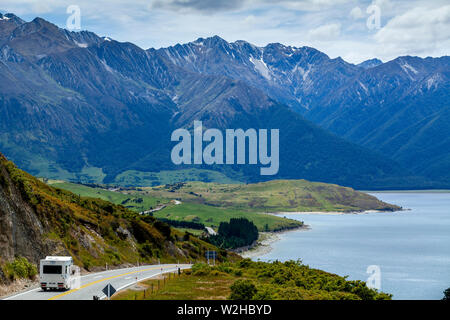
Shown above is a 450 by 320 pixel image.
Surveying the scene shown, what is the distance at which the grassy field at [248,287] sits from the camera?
4782cm

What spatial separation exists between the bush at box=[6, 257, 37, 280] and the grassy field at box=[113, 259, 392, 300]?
11175mm

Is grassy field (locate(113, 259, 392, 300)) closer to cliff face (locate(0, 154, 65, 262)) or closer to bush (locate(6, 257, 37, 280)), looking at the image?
bush (locate(6, 257, 37, 280))

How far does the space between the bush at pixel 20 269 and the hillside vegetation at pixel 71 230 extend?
0.78 metres

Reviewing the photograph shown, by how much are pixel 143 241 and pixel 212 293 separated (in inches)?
2606

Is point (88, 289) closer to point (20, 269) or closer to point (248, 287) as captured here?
point (20, 269)

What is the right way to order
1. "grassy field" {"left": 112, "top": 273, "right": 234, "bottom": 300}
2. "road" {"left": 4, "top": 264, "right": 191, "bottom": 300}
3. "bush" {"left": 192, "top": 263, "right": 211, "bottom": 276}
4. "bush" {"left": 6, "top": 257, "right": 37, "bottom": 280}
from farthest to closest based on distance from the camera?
1. "bush" {"left": 192, "top": 263, "right": 211, "bottom": 276}
2. "bush" {"left": 6, "top": 257, "right": 37, "bottom": 280}
3. "grassy field" {"left": 112, "top": 273, "right": 234, "bottom": 300}
4. "road" {"left": 4, "top": 264, "right": 191, "bottom": 300}

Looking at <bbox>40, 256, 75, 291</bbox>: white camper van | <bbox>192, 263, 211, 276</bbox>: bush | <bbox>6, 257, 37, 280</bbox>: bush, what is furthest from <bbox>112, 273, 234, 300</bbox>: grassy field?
<bbox>6, 257, 37, 280</bbox>: bush

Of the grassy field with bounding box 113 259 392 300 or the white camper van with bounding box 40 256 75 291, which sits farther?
the white camper van with bounding box 40 256 75 291

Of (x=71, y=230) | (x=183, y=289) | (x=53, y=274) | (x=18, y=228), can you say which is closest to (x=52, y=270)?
(x=53, y=274)

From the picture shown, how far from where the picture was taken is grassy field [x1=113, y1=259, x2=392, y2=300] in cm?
4782

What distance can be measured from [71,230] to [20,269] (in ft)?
87.2


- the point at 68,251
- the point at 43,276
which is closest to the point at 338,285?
the point at 43,276
